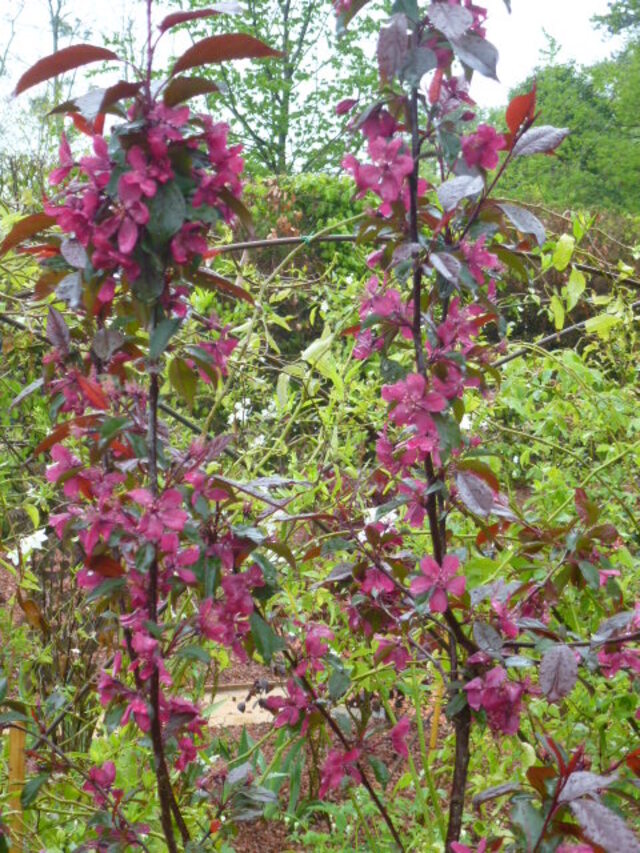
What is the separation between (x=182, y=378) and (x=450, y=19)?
0.52 meters

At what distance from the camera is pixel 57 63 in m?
0.97

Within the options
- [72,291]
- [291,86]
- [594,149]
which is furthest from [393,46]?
[594,149]

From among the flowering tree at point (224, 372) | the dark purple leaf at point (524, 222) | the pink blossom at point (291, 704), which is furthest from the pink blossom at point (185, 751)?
the dark purple leaf at point (524, 222)

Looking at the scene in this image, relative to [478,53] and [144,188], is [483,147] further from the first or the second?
[144,188]

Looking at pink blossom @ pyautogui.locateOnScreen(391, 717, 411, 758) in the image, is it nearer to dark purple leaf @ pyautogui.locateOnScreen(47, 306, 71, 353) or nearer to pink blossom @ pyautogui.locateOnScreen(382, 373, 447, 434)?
pink blossom @ pyautogui.locateOnScreen(382, 373, 447, 434)

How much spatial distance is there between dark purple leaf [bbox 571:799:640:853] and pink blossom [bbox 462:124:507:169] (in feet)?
2.26

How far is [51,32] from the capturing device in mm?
16594

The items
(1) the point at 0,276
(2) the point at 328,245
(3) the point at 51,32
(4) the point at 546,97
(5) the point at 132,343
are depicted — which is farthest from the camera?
(4) the point at 546,97

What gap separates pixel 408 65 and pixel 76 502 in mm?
662

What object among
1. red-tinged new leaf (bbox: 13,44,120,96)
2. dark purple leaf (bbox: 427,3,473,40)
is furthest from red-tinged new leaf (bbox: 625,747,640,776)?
red-tinged new leaf (bbox: 13,44,120,96)

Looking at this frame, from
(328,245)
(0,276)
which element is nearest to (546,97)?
(328,245)

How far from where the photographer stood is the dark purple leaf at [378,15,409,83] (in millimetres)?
996

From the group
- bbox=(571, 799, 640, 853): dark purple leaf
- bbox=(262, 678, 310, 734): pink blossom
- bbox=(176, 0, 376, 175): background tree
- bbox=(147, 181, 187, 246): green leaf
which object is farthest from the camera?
bbox=(176, 0, 376, 175): background tree

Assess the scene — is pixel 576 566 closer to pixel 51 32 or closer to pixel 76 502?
pixel 76 502
